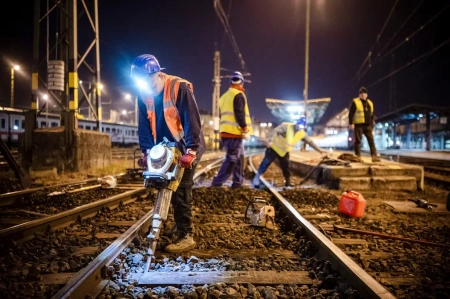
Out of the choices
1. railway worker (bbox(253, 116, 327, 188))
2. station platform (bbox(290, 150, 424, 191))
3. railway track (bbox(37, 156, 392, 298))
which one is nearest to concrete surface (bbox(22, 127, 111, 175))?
railway worker (bbox(253, 116, 327, 188))

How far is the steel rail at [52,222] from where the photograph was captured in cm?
Result: 346

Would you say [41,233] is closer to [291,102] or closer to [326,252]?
[326,252]

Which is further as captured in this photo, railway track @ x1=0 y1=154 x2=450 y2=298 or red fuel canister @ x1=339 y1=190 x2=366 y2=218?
red fuel canister @ x1=339 y1=190 x2=366 y2=218

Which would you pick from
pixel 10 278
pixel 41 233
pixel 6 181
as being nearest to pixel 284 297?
pixel 10 278

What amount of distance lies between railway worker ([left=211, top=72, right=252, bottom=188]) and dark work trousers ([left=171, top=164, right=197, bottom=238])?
311 cm

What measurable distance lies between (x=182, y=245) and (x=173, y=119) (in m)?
1.28

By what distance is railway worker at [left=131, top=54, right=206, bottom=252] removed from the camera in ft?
10.6

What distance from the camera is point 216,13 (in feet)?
73.7

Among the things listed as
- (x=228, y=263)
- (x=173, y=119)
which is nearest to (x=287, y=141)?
(x=173, y=119)

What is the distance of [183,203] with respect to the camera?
3545mm

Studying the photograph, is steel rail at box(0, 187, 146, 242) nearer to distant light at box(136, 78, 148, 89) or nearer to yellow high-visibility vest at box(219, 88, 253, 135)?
distant light at box(136, 78, 148, 89)

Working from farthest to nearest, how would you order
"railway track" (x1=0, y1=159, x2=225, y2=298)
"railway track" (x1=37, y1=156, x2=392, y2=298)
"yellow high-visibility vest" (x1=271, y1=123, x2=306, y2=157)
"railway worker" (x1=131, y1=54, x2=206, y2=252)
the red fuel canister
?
1. "yellow high-visibility vest" (x1=271, y1=123, x2=306, y2=157)
2. the red fuel canister
3. "railway worker" (x1=131, y1=54, x2=206, y2=252)
4. "railway track" (x1=0, y1=159, x2=225, y2=298)
5. "railway track" (x1=37, y1=156, x2=392, y2=298)

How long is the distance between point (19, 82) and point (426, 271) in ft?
179

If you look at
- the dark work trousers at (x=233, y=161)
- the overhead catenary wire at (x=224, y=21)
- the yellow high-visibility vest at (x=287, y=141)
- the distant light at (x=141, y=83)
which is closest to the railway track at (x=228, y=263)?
the distant light at (x=141, y=83)
